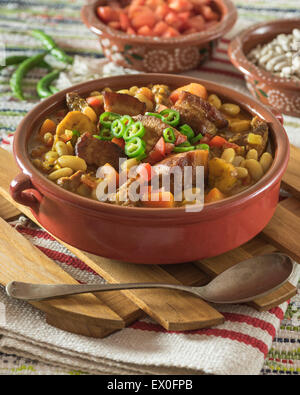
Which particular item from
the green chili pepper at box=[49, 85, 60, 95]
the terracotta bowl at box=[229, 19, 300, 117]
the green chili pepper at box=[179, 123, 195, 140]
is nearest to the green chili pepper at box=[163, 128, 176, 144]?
the green chili pepper at box=[179, 123, 195, 140]

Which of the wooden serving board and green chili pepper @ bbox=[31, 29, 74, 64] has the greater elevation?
the wooden serving board

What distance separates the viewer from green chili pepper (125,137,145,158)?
2969 mm

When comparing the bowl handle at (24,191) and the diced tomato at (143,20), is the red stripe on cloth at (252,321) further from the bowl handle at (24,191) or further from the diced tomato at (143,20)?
the diced tomato at (143,20)

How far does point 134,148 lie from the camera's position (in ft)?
9.84

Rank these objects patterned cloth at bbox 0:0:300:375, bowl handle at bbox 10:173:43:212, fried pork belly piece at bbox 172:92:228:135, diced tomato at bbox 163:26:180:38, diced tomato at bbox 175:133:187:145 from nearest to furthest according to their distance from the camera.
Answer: patterned cloth at bbox 0:0:300:375, bowl handle at bbox 10:173:43:212, diced tomato at bbox 175:133:187:145, fried pork belly piece at bbox 172:92:228:135, diced tomato at bbox 163:26:180:38

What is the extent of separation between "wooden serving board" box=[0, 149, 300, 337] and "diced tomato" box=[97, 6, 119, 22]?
2.32m

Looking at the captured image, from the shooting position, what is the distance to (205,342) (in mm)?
2574

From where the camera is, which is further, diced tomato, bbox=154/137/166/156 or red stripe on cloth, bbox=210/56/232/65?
red stripe on cloth, bbox=210/56/232/65

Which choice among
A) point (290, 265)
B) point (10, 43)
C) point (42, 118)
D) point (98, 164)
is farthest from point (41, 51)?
point (290, 265)

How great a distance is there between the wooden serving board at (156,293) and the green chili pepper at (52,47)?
2.21 m

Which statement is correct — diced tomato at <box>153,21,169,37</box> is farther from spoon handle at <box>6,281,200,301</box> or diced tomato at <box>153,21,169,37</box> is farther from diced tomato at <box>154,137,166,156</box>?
spoon handle at <box>6,281,200,301</box>

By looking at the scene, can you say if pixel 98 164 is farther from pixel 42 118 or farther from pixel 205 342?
pixel 205 342

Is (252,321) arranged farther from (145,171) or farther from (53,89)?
(53,89)

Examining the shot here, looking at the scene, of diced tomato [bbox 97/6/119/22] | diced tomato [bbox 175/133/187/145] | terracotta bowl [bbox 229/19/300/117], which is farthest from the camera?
A: diced tomato [bbox 97/6/119/22]
